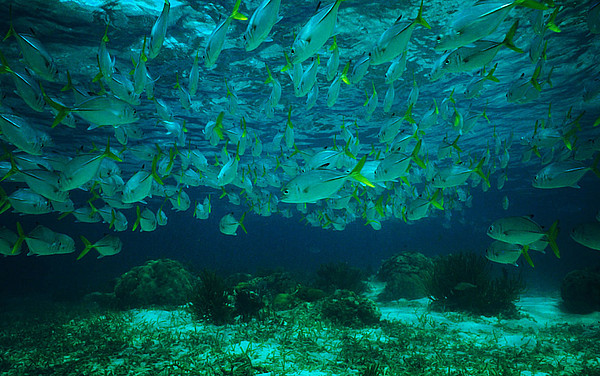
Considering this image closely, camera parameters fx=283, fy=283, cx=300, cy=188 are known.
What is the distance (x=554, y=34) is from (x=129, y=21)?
1663cm

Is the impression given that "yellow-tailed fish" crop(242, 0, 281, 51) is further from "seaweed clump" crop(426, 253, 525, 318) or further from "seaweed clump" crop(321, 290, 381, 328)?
"seaweed clump" crop(426, 253, 525, 318)

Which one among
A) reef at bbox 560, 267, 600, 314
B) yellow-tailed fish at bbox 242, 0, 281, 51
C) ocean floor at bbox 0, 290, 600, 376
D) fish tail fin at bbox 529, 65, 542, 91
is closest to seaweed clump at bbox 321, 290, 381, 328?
ocean floor at bbox 0, 290, 600, 376

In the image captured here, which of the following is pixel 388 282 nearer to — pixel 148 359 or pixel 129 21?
pixel 148 359

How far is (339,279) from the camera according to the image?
1364cm

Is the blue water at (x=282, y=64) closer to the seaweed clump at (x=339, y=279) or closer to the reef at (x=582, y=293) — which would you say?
the reef at (x=582, y=293)

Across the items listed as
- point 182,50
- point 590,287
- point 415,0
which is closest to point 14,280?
point 182,50

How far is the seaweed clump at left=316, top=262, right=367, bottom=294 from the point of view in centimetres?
1323

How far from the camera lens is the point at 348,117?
61.2 ft

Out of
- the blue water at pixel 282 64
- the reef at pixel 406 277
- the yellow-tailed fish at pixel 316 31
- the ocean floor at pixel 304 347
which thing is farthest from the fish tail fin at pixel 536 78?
the reef at pixel 406 277

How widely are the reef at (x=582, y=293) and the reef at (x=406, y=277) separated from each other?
15.0ft

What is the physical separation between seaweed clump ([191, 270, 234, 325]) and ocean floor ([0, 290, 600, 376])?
0.30m

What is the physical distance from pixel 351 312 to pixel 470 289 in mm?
4359

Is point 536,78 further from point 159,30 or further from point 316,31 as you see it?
point 159,30

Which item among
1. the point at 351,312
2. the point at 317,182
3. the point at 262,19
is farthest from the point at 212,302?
the point at 262,19
